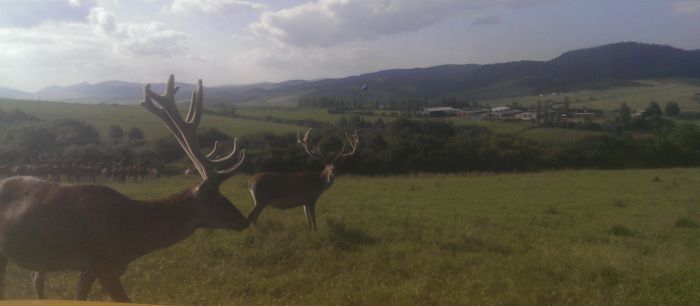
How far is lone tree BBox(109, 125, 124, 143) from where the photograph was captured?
136 ft

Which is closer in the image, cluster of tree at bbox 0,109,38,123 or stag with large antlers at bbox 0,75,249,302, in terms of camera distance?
stag with large antlers at bbox 0,75,249,302

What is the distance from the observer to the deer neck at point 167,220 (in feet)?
17.1

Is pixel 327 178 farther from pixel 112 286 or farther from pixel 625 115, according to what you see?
pixel 625 115

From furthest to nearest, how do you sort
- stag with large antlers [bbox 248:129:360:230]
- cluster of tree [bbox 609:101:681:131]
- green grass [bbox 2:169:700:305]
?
cluster of tree [bbox 609:101:681:131], stag with large antlers [bbox 248:129:360:230], green grass [bbox 2:169:700:305]

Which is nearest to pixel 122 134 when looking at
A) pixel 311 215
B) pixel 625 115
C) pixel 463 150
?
pixel 463 150

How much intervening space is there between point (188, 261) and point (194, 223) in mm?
3262

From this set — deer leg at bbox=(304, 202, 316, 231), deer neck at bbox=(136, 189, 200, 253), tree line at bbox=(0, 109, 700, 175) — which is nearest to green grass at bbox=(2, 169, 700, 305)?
→ deer leg at bbox=(304, 202, 316, 231)

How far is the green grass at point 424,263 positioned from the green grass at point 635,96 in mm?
56059

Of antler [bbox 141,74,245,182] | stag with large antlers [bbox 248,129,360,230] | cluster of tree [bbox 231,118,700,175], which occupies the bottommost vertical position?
cluster of tree [bbox 231,118,700,175]

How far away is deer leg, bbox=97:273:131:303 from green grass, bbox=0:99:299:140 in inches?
1524

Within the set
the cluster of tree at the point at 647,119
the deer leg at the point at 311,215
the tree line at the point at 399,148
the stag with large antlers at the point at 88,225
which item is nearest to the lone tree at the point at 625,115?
the cluster of tree at the point at 647,119

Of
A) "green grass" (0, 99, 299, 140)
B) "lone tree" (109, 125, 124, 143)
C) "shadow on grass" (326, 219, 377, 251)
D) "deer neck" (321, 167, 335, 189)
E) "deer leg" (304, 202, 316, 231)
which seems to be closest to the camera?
"shadow on grass" (326, 219, 377, 251)

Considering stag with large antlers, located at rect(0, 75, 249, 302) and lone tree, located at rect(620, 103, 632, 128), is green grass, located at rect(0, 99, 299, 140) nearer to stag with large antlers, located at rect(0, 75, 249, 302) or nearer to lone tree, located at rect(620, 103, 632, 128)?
lone tree, located at rect(620, 103, 632, 128)

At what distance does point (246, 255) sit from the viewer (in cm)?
879
